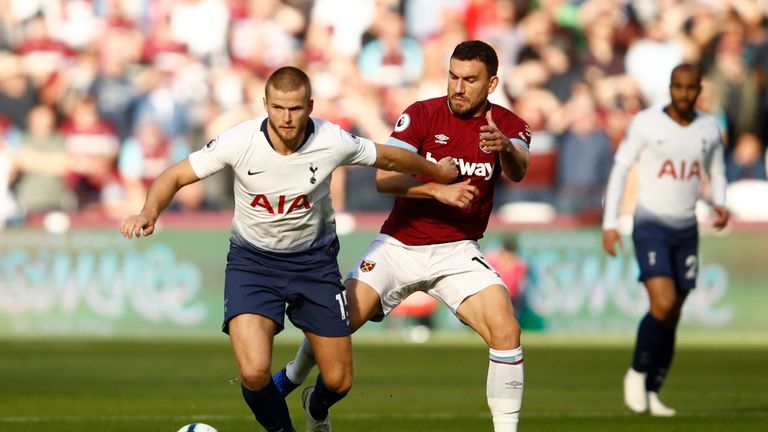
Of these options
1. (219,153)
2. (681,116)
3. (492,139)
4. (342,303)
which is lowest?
(342,303)

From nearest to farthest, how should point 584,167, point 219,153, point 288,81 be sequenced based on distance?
1. point 288,81
2. point 219,153
3. point 584,167

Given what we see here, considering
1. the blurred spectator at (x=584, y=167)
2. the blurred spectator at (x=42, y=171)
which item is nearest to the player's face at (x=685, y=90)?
the blurred spectator at (x=584, y=167)

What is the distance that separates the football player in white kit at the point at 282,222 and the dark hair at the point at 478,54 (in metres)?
0.68

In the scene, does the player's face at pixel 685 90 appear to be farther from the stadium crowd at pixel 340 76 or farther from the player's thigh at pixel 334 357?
the stadium crowd at pixel 340 76

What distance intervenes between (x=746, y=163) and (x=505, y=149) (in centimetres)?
1264

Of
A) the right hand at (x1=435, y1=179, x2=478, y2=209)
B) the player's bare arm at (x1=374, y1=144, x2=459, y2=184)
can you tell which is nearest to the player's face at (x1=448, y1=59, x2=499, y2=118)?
the player's bare arm at (x1=374, y1=144, x2=459, y2=184)

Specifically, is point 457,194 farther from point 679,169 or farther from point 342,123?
point 342,123

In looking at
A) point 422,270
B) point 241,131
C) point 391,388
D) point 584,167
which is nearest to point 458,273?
point 422,270

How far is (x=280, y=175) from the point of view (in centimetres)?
936

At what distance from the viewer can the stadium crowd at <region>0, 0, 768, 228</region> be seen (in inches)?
843

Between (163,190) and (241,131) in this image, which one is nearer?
(163,190)

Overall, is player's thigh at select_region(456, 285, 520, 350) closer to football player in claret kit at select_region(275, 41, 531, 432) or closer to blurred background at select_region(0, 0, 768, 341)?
football player in claret kit at select_region(275, 41, 531, 432)

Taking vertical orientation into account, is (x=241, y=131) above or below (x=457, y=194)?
above

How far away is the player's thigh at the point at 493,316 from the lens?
973 cm
